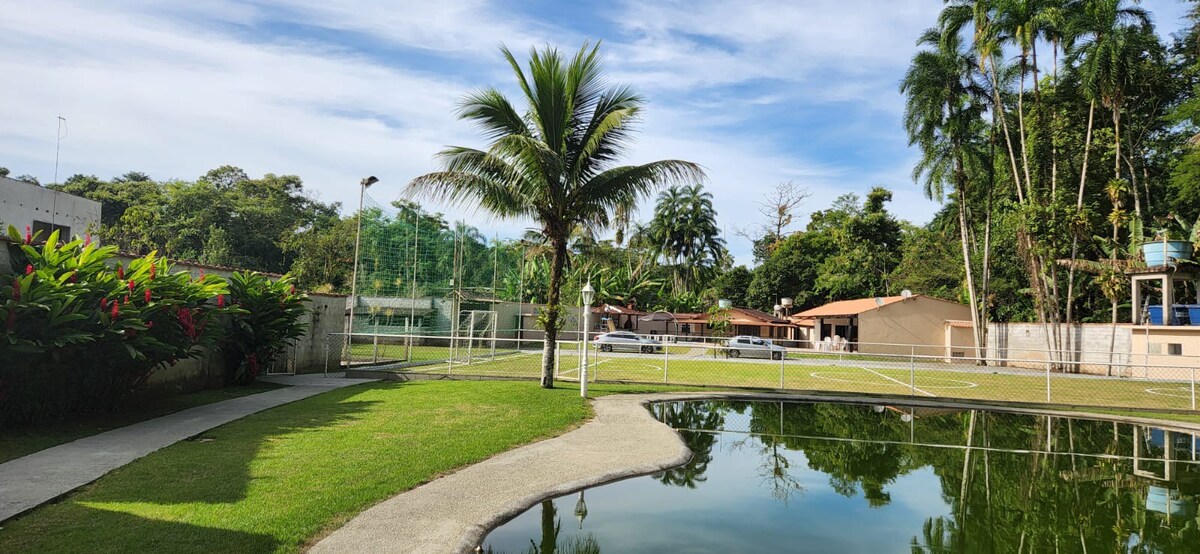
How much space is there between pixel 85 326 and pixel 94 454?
2.27 meters

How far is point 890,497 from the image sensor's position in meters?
7.71

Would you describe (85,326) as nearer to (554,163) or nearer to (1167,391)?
(554,163)

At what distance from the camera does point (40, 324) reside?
28.1 ft

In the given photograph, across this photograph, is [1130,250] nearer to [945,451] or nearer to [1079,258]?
[1079,258]

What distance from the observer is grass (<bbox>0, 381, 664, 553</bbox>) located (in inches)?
201

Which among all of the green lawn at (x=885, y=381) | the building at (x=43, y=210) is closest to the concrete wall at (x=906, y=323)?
the green lawn at (x=885, y=381)

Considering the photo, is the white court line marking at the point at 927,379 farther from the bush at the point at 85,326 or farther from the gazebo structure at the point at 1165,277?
the bush at the point at 85,326

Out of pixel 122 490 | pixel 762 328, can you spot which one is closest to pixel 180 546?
pixel 122 490

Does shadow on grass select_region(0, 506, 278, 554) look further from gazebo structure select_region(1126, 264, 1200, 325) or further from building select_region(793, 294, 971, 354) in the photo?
building select_region(793, 294, 971, 354)

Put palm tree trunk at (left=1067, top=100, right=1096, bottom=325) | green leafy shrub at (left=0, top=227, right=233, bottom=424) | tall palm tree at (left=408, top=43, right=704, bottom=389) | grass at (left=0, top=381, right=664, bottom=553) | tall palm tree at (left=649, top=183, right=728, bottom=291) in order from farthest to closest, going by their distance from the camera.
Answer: tall palm tree at (left=649, top=183, right=728, bottom=291) → palm tree trunk at (left=1067, top=100, right=1096, bottom=325) → tall palm tree at (left=408, top=43, right=704, bottom=389) → green leafy shrub at (left=0, top=227, right=233, bottom=424) → grass at (left=0, top=381, right=664, bottom=553)

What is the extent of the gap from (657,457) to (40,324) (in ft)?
27.1

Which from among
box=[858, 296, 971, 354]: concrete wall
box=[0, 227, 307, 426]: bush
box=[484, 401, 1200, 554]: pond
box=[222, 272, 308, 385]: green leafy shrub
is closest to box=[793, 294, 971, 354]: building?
box=[858, 296, 971, 354]: concrete wall

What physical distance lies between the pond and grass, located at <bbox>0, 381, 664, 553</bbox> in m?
1.70

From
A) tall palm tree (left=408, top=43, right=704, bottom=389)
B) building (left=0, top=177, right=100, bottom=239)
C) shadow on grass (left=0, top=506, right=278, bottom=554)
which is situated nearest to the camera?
shadow on grass (left=0, top=506, right=278, bottom=554)
